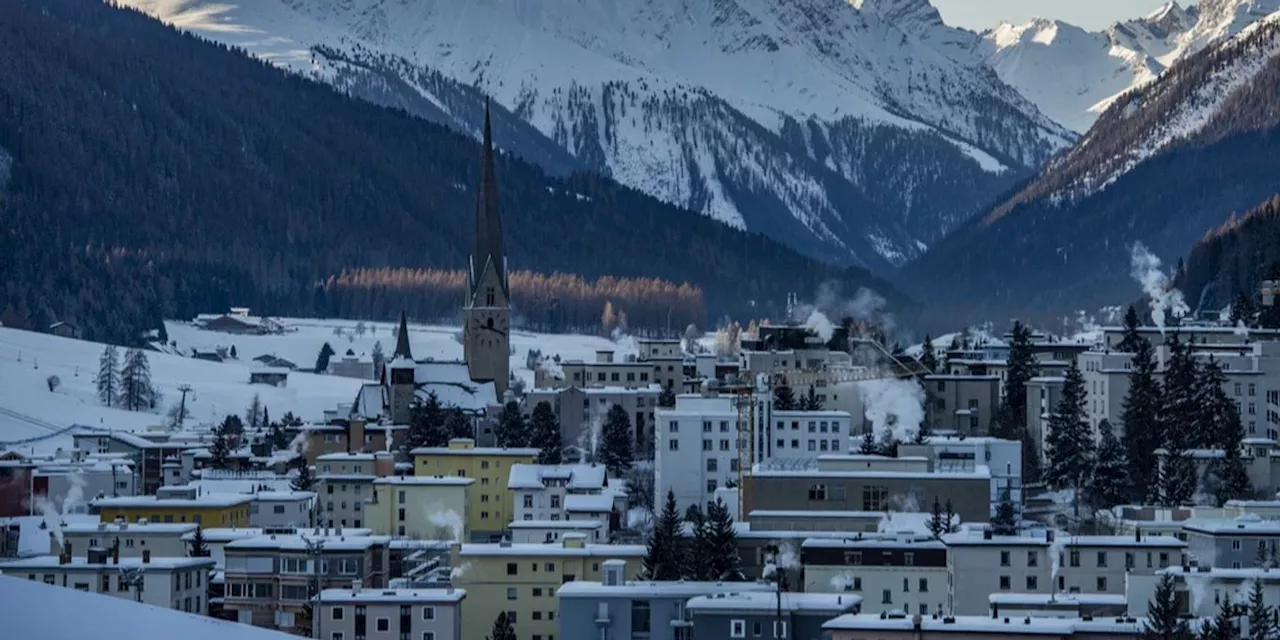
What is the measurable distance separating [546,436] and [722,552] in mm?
35474

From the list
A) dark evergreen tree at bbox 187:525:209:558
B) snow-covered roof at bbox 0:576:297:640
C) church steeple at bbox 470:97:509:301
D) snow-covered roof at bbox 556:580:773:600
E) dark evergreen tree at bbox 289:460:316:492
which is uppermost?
church steeple at bbox 470:97:509:301

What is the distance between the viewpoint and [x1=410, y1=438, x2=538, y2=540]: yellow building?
90.0 metres

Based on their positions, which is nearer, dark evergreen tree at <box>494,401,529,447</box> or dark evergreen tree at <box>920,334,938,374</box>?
dark evergreen tree at <box>494,401,529,447</box>

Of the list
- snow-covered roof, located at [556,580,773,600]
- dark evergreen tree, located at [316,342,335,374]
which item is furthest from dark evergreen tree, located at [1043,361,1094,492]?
dark evergreen tree, located at [316,342,335,374]

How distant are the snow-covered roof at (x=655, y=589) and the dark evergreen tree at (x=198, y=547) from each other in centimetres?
1390

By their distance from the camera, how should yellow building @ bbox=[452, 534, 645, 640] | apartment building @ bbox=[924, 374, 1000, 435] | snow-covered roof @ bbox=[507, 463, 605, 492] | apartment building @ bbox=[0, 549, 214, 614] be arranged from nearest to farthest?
1. apartment building @ bbox=[0, 549, 214, 614]
2. yellow building @ bbox=[452, 534, 645, 640]
3. snow-covered roof @ bbox=[507, 463, 605, 492]
4. apartment building @ bbox=[924, 374, 1000, 435]

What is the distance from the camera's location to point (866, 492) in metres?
78.9

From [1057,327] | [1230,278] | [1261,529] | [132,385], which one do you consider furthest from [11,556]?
[1057,327]

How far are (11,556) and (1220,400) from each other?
1470 inches

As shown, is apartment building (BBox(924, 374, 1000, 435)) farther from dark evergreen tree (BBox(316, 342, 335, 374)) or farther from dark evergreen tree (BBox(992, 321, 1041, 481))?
dark evergreen tree (BBox(316, 342, 335, 374))

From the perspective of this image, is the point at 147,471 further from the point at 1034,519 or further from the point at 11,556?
the point at 1034,519

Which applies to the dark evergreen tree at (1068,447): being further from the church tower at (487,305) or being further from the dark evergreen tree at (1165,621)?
the church tower at (487,305)

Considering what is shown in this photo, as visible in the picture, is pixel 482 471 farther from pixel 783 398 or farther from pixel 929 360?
pixel 929 360

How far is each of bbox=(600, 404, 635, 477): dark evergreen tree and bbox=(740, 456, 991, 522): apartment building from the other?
18943mm
